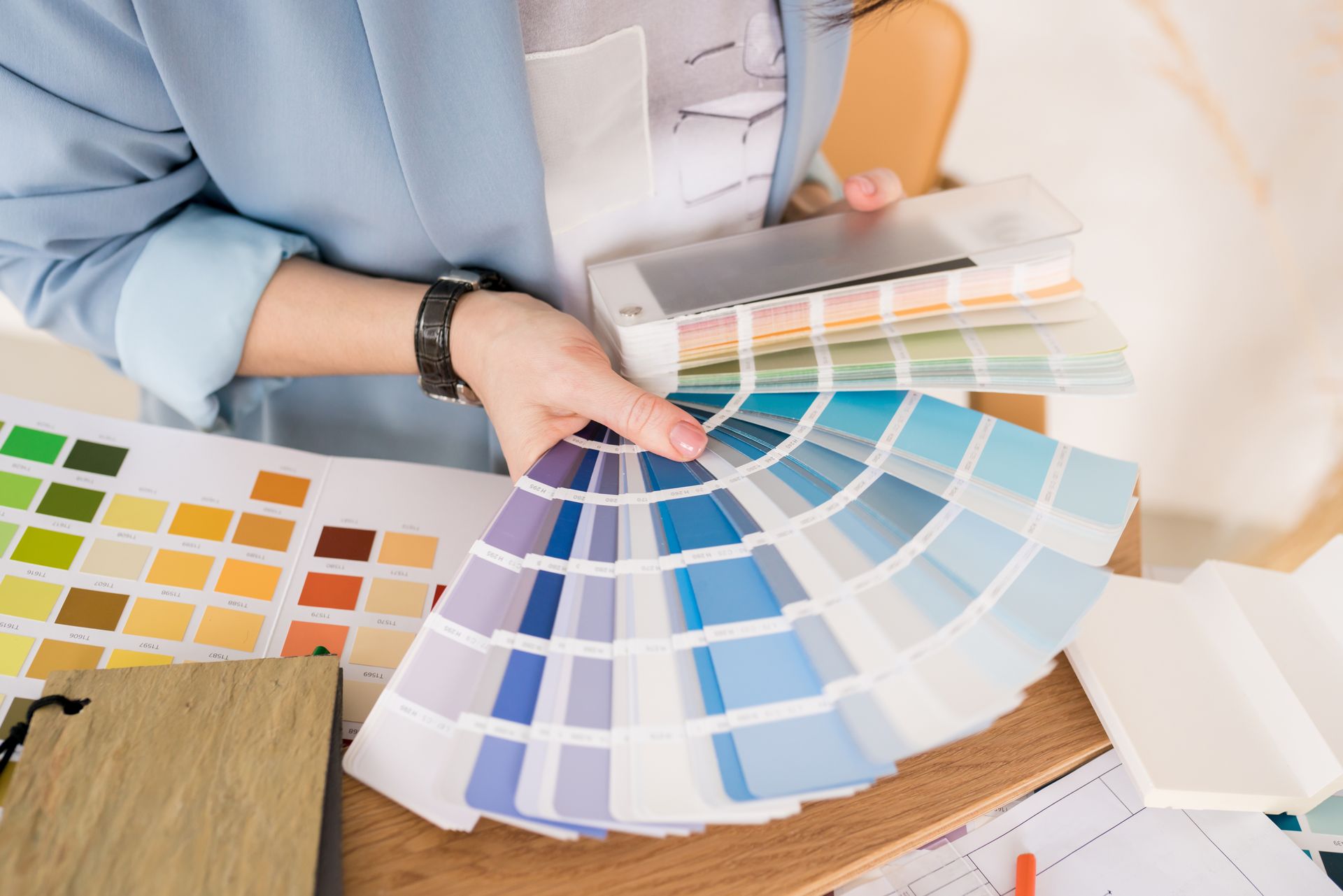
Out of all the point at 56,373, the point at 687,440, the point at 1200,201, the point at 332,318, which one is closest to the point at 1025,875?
the point at 687,440

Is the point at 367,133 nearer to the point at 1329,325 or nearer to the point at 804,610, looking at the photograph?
the point at 804,610

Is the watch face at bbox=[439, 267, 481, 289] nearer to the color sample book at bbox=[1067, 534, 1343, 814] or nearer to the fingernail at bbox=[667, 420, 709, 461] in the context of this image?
the fingernail at bbox=[667, 420, 709, 461]

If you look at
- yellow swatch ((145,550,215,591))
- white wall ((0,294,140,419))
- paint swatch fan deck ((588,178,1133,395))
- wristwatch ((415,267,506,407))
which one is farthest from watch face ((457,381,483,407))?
white wall ((0,294,140,419))

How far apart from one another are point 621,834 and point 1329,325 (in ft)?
3.70

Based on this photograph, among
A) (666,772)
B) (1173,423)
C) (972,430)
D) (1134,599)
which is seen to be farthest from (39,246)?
(1173,423)

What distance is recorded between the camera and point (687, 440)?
0.61 m

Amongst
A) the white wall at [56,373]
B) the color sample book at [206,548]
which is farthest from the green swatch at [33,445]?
the white wall at [56,373]

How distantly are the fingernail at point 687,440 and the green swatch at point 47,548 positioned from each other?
46 cm

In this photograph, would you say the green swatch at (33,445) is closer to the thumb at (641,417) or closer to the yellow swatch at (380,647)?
the yellow swatch at (380,647)

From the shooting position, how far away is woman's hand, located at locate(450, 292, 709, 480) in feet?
2.02

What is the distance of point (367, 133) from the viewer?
667 mm

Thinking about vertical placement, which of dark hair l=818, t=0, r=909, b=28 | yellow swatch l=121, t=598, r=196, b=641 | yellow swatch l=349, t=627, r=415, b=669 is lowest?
yellow swatch l=121, t=598, r=196, b=641

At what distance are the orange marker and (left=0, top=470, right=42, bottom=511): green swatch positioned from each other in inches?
30.4

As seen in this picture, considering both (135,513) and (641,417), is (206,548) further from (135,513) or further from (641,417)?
(641,417)
